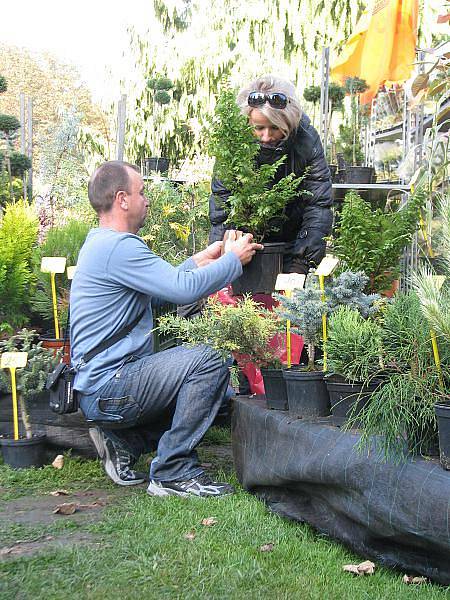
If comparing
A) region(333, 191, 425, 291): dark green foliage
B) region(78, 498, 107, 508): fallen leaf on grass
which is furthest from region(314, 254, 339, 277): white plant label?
region(78, 498, 107, 508): fallen leaf on grass

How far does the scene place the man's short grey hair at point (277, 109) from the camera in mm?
3471

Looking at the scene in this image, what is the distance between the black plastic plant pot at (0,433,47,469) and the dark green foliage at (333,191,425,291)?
181 centimetres

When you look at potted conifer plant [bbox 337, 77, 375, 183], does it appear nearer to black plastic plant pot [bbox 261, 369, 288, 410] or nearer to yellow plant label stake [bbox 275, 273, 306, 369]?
yellow plant label stake [bbox 275, 273, 306, 369]

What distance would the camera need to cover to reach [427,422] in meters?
2.17

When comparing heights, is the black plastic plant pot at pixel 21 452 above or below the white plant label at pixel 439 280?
below

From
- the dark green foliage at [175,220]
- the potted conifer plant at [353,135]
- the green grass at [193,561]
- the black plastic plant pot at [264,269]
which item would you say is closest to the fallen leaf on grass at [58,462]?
the green grass at [193,561]

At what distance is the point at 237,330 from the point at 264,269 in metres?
0.47

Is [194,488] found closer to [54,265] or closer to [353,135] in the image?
[54,265]

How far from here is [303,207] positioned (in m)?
3.66

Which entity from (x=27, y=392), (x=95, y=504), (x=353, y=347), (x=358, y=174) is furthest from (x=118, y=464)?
(x=358, y=174)

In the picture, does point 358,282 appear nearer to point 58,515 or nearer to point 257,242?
point 257,242

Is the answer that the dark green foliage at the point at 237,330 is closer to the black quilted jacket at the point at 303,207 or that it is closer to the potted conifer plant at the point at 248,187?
the potted conifer plant at the point at 248,187

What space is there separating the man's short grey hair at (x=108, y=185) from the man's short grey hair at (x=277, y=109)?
67 cm

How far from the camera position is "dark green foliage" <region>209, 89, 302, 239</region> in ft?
10.2
